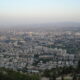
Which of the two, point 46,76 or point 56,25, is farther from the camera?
point 56,25

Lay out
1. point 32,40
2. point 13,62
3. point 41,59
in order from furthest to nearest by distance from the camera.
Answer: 1. point 32,40
2. point 41,59
3. point 13,62

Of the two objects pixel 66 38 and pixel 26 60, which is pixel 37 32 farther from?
pixel 26 60

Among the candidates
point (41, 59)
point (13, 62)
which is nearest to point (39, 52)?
point (41, 59)

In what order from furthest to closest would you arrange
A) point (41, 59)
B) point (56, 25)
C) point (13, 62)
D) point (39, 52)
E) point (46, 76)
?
point (56, 25)
point (39, 52)
point (41, 59)
point (13, 62)
point (46, 76)

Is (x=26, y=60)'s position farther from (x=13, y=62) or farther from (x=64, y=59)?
(x=64, y=59)

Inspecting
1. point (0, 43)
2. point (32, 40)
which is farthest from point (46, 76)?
point (32, 40)

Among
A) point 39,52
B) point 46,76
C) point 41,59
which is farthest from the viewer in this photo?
point 39,52

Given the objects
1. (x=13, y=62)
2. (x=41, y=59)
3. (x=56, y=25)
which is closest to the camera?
(x=13, y=62)

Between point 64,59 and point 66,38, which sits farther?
point 66,38

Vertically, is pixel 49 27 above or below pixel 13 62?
above
